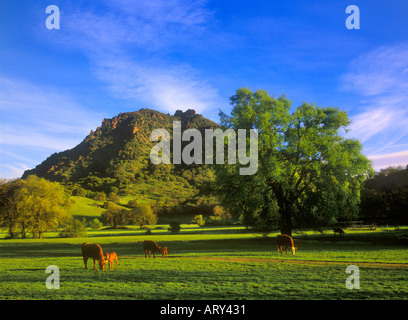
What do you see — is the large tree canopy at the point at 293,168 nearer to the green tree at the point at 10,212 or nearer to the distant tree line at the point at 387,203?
the distant tree line at the point at 387,203

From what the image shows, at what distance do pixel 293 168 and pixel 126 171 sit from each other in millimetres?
121823

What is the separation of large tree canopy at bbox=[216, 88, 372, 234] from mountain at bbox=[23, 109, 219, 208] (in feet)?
249

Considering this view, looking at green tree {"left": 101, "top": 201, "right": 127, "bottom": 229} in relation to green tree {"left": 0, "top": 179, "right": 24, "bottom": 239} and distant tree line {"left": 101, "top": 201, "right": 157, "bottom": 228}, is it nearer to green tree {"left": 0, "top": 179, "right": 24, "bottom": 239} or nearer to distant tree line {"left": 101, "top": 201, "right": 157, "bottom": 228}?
distant tree line {"left": 101, "top": 201, "right": 157, "bottom": 228}

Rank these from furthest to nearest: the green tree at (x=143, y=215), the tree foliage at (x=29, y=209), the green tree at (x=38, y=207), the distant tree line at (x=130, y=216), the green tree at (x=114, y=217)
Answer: the green tree at (x=114, y=217), the distant tree line at (x=130, y=216), the green tree at (x=143, y=215), the tree foliage at (x=29, y=209), the green tree at (x=38, y=207)

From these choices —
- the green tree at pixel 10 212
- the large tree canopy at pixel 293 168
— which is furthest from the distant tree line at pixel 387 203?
the green tree at pixel 10 212

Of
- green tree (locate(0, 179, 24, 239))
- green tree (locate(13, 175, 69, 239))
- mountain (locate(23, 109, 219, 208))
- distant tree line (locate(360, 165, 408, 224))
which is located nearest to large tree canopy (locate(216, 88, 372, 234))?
distant tree line (locate(360, 165, 408, 224))

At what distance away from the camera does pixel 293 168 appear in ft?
109

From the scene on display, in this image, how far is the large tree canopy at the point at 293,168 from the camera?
106 ft

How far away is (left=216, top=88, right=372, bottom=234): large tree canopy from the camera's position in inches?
1277

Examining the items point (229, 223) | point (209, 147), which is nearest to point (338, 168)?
point (209, 147)

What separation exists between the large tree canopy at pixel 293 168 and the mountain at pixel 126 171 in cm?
7601

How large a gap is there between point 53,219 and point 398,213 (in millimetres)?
75225
